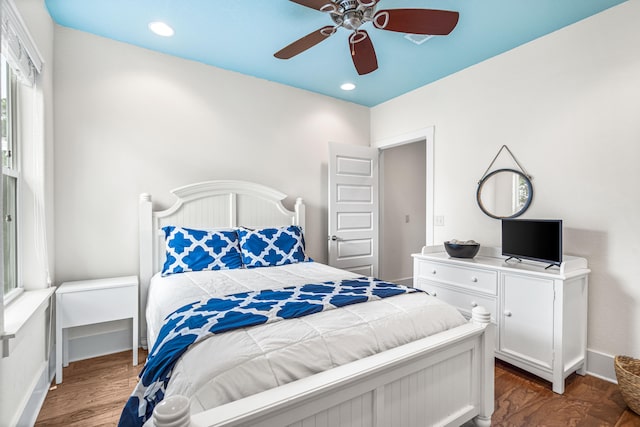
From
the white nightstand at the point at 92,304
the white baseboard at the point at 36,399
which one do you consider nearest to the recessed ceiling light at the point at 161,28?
the white nightstand at the point at 92,304

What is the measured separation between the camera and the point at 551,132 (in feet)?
8.32

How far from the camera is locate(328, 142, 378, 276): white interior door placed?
366 centimetres

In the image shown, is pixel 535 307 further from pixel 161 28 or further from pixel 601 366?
pixel 161 28

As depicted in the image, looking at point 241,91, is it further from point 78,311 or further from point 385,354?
point 385,354

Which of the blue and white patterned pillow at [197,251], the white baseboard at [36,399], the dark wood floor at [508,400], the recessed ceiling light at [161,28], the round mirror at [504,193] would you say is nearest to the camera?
the white baseboard at [36,399]

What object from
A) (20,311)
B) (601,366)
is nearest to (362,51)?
(20,311)

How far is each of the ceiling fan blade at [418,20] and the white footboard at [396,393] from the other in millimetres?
1591

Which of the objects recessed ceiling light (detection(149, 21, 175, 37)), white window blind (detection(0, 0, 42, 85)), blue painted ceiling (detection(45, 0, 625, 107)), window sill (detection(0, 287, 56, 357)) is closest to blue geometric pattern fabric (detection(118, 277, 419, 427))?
window sill (detection(0, 287, 56, 357))

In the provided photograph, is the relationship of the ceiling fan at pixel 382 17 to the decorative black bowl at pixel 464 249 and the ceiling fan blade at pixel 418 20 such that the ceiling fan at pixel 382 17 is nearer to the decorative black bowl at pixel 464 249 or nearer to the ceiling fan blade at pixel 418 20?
the ceiling fan blade at pixel 418 20

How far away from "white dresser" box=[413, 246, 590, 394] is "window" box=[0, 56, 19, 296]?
113 inches

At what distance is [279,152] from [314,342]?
264 cm

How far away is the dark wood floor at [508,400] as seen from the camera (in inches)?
71.0

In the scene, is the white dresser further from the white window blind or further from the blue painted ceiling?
the white window blind

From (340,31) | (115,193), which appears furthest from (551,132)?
(115,193)
